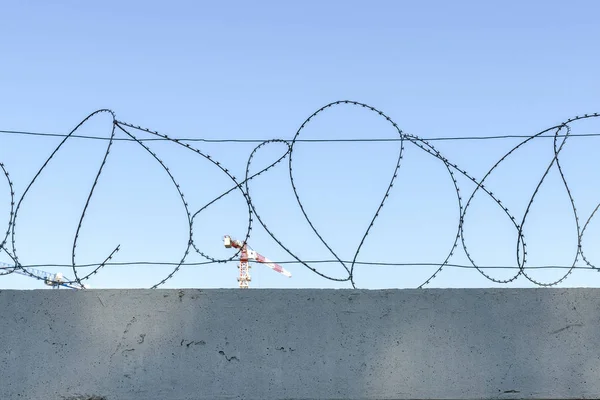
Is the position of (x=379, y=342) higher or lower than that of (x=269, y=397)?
higher

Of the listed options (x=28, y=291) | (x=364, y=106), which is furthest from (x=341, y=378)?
(x=28, y=291)

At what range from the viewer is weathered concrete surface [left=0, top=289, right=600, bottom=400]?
154 inches

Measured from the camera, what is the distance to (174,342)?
3.95m

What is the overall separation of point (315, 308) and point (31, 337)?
149cm

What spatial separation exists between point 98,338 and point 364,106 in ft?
6.09

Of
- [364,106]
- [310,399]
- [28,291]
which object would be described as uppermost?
[364,106]

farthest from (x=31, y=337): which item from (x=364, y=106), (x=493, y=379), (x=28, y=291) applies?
(x=493, y=379)

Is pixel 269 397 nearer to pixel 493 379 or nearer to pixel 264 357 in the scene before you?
pixel 264 357

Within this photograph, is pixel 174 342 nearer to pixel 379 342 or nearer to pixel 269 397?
pixel 269 397

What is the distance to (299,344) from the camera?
156 inches

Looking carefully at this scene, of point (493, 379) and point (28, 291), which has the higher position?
point (28, 291)

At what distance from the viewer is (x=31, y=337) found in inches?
157

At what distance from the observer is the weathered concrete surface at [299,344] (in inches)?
154

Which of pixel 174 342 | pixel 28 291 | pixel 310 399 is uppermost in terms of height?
pixel 28 291
